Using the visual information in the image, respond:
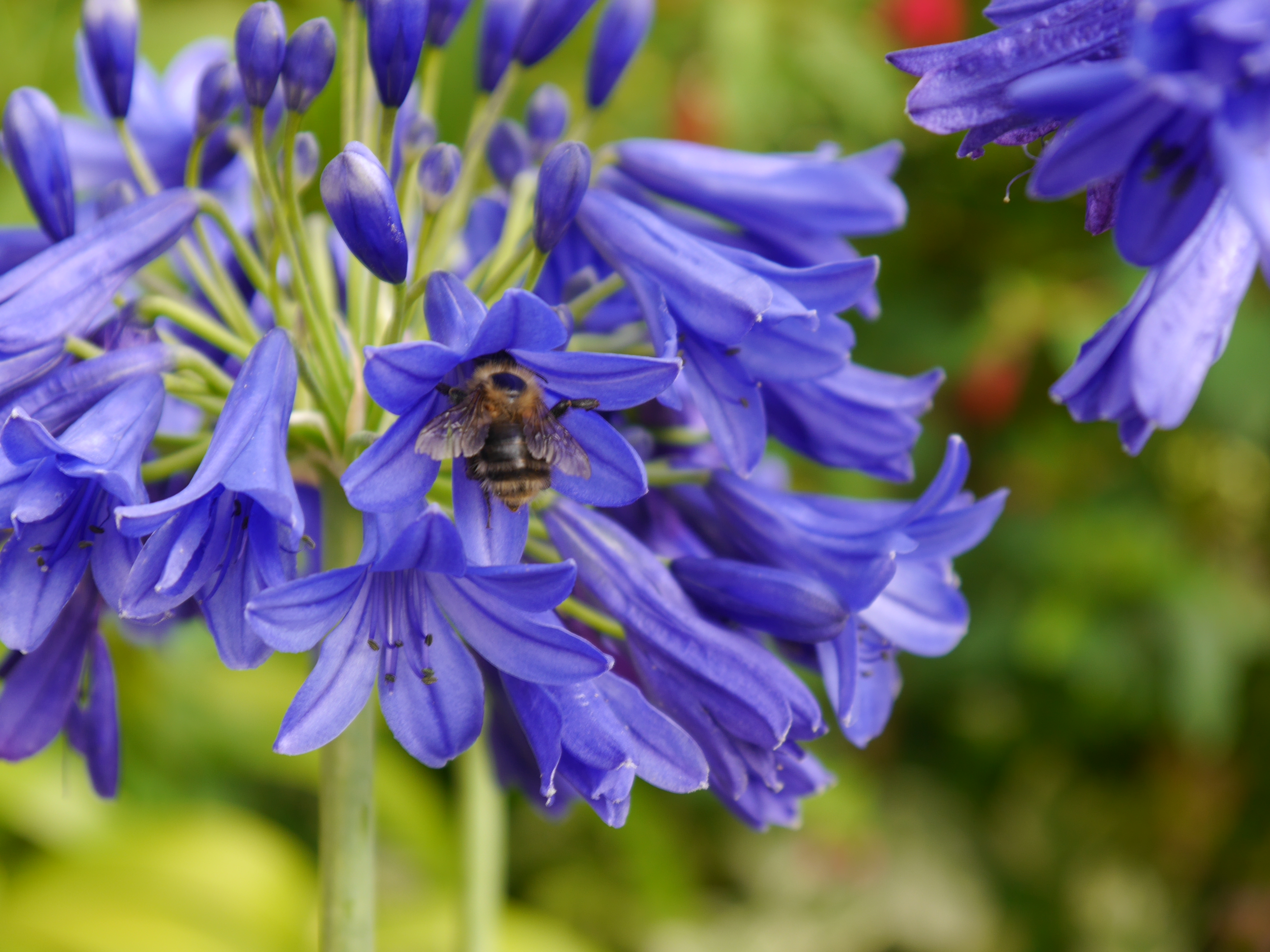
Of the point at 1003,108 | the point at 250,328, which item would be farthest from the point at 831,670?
the point at 250,328

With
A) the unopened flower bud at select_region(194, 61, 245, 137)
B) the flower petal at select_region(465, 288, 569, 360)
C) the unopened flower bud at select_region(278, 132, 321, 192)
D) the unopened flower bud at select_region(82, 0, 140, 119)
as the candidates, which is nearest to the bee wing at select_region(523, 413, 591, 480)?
the flower petal at select_region(465, 288, 569, 360)

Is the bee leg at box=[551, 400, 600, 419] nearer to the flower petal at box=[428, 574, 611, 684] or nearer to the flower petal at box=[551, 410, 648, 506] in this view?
the flower petal at box=[551, 410, 648, 506]

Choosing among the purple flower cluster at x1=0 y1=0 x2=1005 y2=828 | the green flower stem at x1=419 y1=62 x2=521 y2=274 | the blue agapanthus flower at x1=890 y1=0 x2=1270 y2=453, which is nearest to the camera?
the blue agapanthus flower at x1=890 y1=0 x2=1270 y2=453

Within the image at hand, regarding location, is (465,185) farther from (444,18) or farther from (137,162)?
(137,162)

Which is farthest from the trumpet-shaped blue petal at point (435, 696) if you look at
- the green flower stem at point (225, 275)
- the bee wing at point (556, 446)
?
the green flower stem at point (225, 275)

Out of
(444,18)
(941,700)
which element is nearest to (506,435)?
(444,18)

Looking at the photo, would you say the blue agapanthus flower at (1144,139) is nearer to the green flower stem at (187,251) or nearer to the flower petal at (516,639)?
the flower petal at (516,639)
